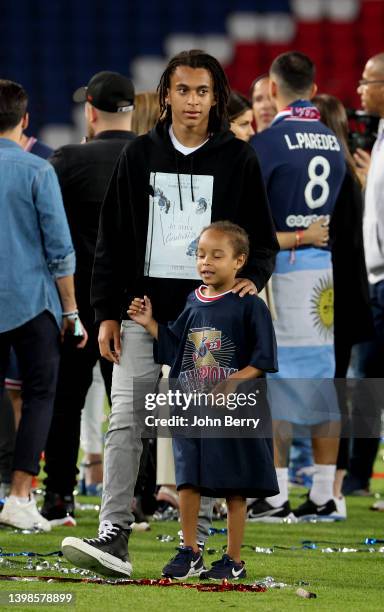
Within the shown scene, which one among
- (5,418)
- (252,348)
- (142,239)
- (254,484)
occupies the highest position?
(142,239)

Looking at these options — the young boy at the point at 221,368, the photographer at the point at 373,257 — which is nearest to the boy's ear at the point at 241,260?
the young boy at the point at 221,368

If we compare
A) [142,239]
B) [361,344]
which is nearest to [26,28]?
[361,344]

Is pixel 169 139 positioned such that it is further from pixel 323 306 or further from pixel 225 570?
pixel 323 306

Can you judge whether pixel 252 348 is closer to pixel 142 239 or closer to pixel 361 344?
pixel 142 239

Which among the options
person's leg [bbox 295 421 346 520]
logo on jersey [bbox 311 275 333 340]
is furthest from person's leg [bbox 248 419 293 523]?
logo on jersey [bbox 311 275 333 340]

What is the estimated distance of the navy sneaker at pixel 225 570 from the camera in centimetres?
364

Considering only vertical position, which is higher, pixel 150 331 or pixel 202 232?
pixel 202 232

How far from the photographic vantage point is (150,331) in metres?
3.76

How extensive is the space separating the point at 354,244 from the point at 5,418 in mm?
1596

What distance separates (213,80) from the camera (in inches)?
152

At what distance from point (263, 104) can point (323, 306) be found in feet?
4.86

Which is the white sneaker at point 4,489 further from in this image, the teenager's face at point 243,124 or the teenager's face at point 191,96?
the teenager's face at point 191,96

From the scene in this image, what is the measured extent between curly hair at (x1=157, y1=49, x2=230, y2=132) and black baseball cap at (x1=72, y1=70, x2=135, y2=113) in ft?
3.74

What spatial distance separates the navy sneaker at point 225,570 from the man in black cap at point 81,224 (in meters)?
1.44
